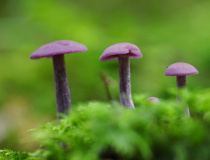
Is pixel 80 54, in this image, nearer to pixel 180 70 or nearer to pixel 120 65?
pixel 120 65

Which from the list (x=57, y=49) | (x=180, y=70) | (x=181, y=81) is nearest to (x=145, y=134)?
(x=180, y=70)

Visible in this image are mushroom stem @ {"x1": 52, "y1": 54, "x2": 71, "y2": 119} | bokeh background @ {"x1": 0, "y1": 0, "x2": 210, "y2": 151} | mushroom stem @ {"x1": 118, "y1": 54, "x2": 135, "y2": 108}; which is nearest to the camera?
mushroom stem @ {"x1": 118, "y1": 54, "x2": 135, "y2": 108}

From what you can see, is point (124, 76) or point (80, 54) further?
point (80, 54)

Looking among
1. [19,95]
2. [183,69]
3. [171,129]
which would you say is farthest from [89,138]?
[19,95]

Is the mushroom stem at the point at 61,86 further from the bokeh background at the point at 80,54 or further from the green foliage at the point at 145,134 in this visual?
the bokeh background at the point at 80,54

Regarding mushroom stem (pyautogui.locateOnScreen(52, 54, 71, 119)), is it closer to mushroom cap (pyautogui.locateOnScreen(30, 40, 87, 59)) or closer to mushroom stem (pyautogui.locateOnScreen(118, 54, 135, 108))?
mushroom cap (pyautogui.locateOnScreen(30, 40, 87, 59))

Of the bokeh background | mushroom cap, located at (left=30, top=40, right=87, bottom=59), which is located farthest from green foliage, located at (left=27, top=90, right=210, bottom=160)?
the bokeh background
